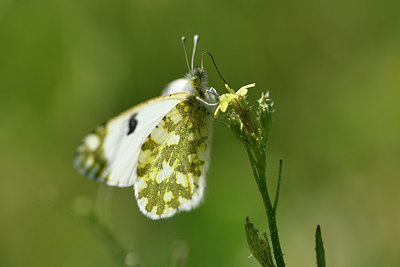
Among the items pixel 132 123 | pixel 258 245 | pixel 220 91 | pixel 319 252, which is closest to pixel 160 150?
pixel 132 123

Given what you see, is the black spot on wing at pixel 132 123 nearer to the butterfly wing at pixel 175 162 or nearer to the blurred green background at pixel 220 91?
the butterfly wing at pixel 175 162

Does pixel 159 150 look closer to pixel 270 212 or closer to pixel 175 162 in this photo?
pixel 175 162

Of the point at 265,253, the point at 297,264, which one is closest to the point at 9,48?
the point at 297,264

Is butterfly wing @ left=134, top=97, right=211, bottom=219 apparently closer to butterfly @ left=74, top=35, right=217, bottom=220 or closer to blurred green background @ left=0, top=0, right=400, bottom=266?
butterfly @ left=74, top=35, right=217, bottom=220

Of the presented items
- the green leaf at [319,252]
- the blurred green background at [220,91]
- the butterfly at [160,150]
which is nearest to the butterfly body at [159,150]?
the butterfly at [160,150]

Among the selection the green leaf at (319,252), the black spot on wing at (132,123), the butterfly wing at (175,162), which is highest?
the black spot on wing at (132,123)

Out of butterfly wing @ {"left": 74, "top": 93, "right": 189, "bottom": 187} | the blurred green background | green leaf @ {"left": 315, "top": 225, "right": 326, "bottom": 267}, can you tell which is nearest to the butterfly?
butterfly wing @ {"left": 74, "top": 93, "right": 189, "bottom": 187}

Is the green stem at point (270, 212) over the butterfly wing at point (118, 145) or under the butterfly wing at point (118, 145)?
under
